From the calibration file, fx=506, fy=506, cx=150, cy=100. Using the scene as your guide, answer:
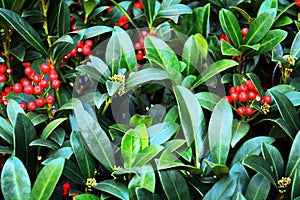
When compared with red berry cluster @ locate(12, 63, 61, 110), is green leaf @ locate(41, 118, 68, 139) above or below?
below

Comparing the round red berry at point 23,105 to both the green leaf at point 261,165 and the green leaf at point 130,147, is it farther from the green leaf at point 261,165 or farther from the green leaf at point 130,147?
the green leaf at point 261,165

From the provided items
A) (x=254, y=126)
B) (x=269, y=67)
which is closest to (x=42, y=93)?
(x=254, y=126)

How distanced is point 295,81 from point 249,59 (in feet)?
0.59

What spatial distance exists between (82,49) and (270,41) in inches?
20.5

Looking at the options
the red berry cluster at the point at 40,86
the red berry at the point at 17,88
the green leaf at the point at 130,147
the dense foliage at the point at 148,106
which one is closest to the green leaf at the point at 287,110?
the dense foliage at the point at 148,106

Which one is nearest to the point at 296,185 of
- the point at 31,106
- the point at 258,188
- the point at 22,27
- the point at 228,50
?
the point at 258,188

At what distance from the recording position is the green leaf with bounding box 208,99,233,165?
114 cm

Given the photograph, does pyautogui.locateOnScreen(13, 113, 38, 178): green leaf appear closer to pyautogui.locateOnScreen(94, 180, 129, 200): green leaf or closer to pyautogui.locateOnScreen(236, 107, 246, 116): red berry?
pyautogui.locateOnScreen(94, 180, 129, 200): green leaf

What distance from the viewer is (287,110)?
1.20m

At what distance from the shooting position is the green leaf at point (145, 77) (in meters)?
1.21

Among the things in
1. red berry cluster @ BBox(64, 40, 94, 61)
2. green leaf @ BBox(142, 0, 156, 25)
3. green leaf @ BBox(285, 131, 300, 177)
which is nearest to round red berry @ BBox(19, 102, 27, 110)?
red berry cluster @ BBox(64, 40, 94, 61)

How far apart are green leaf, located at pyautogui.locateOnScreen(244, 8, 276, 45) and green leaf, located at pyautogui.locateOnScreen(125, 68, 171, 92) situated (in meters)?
0.30

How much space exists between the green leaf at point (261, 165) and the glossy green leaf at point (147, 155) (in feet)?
0.61

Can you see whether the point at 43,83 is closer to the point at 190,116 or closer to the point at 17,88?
the point at 17,88
